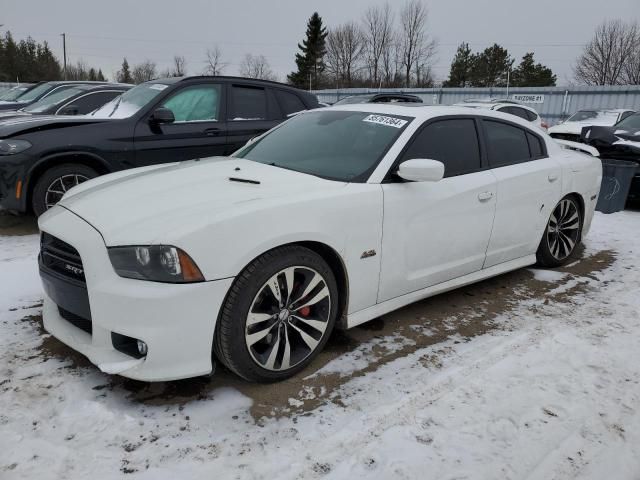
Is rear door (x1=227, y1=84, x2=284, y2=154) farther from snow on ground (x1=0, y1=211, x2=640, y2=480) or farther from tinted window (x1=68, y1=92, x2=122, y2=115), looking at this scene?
snow on ground (x1=0, y1=211, x2=640, y2=480)

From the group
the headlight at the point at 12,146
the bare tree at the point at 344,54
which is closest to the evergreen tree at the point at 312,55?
the bare tree at the point at 344,54

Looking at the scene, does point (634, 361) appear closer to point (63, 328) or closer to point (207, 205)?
point (207, 205)

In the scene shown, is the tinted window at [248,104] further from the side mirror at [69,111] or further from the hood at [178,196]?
the hood at [178,196]

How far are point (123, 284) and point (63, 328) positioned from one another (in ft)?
2.03

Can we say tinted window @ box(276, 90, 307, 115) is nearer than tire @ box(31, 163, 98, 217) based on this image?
No

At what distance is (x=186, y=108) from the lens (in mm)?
5898

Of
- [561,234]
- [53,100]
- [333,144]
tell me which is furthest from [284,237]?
[53,100]

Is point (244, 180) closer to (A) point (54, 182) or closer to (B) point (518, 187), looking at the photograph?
(B) point (518, 187)

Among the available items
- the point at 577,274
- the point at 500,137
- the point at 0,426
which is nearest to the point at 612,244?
the point at 577,274

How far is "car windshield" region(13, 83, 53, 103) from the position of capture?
10887mm

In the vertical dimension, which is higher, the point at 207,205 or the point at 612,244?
the point at 207,205

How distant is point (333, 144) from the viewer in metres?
3.49

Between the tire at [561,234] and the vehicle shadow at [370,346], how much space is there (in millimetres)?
173

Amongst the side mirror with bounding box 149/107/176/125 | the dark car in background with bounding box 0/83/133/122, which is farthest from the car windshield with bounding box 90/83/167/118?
the dark car in background with bounding box 0/83/133/122
